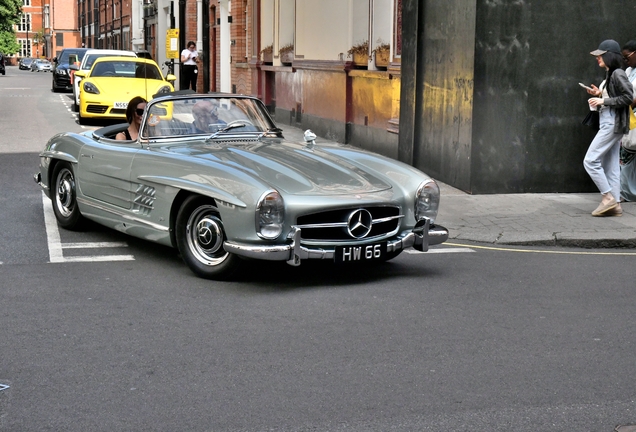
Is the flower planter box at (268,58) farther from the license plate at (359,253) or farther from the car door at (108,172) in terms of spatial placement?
the license plate at (359,253)

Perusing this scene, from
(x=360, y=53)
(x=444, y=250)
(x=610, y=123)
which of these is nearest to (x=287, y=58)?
(x=360, y=53)

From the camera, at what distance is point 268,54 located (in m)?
23.7

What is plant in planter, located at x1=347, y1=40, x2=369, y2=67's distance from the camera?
16227mm

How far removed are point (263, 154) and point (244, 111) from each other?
0.95 m

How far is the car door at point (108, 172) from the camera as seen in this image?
7.62 metres

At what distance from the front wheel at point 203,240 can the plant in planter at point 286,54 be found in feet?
48.0

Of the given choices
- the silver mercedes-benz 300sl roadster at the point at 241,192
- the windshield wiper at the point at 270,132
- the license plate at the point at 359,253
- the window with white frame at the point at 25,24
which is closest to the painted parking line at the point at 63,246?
the silver mercedes-benz 300sl roadster at the point at 241,192

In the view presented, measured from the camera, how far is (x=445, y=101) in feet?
40.4

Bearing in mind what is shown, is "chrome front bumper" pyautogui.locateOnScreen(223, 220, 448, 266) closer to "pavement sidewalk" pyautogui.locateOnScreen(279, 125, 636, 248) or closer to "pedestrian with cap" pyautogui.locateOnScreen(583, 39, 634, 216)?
"pavement sidewalk" pyautogui.locateOnScreen(279, 125, 636, 248)

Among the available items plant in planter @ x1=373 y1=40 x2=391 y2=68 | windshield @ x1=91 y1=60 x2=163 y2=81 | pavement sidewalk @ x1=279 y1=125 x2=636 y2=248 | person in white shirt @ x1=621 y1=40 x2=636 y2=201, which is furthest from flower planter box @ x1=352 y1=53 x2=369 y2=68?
windshield @ x1=91 y1=60 x2=163 y2=81

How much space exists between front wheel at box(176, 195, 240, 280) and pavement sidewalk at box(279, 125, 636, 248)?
2.90 m

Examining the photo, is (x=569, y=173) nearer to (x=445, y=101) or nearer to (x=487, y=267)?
(x=445, y=101)

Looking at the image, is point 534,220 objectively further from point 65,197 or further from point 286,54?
point 286,54

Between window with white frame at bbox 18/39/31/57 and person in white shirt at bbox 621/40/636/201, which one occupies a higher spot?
window with white frame at bbox 18/39/31/57
